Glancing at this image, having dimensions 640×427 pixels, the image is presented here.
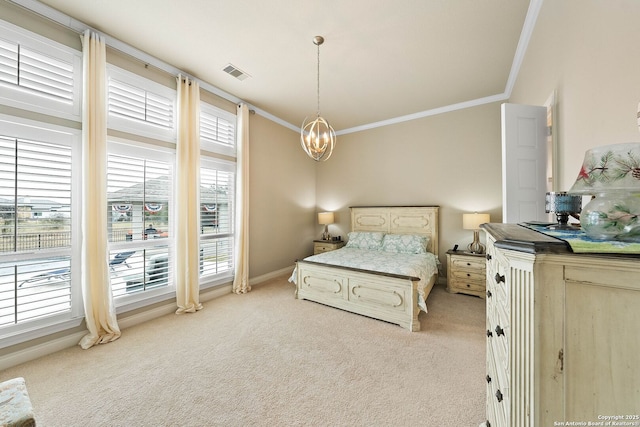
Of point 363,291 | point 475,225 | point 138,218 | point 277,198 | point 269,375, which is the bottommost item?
point 269,375

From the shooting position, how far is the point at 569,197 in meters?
0.97

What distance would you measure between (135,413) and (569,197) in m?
2.69

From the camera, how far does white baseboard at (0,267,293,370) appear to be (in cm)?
194

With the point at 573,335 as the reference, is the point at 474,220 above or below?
above

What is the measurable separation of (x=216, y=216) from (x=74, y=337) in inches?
74.0

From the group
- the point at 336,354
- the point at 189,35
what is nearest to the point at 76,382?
the point at 336,354

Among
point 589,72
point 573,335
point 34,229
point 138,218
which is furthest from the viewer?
point 138,218

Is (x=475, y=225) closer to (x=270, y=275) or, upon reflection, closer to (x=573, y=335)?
(x=573, y=335)

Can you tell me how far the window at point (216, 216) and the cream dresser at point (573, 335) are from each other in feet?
11.4

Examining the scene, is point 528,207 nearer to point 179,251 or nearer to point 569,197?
point 569,197

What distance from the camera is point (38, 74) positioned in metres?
2.05

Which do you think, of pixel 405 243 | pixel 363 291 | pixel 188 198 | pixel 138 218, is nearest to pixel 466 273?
pixel 405 243

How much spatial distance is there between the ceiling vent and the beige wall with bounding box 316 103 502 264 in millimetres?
2506

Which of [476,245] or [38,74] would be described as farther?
[476,245]
